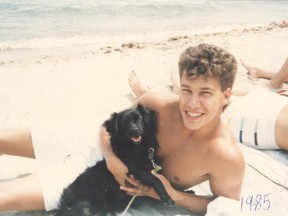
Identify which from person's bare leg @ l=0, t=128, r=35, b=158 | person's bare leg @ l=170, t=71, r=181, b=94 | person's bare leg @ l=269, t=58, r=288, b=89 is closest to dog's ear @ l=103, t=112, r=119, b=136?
person's bare leg @ l=0, t=128, r=35, b=158

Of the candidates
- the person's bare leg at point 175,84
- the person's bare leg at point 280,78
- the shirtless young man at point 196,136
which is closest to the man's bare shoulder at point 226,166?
→ the shirtless young man at point 196,136

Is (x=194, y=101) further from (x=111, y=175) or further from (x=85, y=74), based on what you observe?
(x=85, y=74)

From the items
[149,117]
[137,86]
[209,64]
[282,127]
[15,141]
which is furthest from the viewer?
[137,86]

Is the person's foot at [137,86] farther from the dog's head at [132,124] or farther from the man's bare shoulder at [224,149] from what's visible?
the man's bare shoulder at [224,149]

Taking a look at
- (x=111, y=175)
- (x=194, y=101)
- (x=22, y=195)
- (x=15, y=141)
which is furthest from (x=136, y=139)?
(x=15, y=141)

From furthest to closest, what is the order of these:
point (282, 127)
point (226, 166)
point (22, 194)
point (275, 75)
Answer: point (275, 75) → point (282, 127) → point (22, 194) → point (226, 166)
